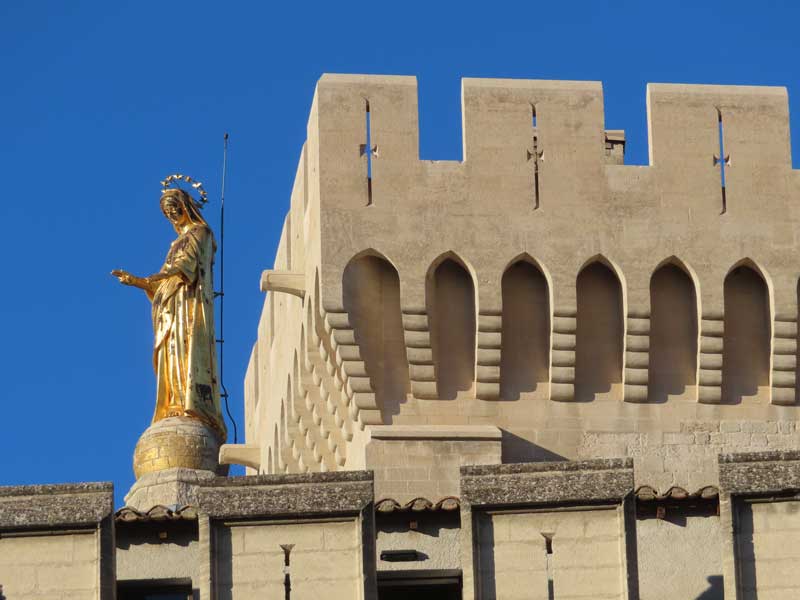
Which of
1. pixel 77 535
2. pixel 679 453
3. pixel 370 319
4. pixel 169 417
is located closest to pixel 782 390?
pixel 679 453

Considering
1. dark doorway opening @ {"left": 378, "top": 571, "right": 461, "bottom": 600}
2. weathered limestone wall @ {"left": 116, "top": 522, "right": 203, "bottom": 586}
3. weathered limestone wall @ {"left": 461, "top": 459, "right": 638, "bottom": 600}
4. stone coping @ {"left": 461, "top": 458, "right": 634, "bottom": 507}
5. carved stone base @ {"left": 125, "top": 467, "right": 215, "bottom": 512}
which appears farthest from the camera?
carved stone base @ {"left": 125, "top": 467, "right": 215, "bottom": 512}

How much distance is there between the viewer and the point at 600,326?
3869cm

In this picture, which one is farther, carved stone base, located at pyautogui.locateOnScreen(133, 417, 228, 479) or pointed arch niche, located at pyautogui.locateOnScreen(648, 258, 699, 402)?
carved stone base, located at pyautogui.locateOnScreen(133, 417, 228, 479)

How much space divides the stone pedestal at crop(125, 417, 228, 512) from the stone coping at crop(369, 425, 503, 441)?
207 cm

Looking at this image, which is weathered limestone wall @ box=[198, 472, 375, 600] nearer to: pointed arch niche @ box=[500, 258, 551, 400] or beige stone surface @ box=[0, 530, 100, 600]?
beige stone surface @ box=[0, 530, 100, 600]

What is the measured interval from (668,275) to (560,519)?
7.76 meters

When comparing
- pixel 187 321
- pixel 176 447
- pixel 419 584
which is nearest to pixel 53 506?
pixel 419 584

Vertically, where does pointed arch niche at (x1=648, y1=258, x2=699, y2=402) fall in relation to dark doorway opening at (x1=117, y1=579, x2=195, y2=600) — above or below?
above

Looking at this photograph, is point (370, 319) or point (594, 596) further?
point (370, 319)

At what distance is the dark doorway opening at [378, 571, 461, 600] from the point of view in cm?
3278

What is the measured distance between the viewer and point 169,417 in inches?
1612

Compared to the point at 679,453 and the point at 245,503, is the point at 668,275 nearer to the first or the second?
the point at 679,453

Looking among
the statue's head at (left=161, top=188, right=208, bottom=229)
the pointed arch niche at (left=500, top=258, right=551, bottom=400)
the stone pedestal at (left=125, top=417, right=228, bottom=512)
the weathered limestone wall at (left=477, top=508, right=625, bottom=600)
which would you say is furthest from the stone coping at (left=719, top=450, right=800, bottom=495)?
the statue's head at (left=161, top=188, right=208, bottom=229)

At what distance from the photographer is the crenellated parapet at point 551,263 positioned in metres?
38.2
